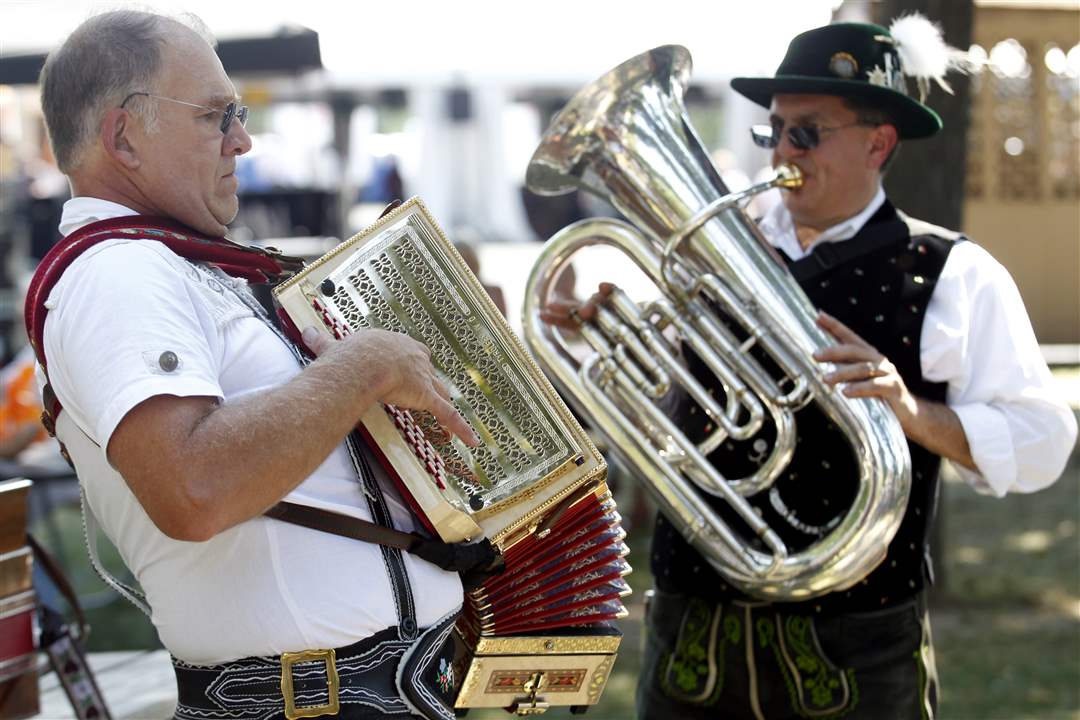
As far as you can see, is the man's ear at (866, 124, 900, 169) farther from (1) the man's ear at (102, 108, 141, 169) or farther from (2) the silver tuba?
(1) the man's ear at (102, 108, 141, 169)

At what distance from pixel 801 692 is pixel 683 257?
2.89 feet

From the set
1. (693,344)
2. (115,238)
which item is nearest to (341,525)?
(115,238)

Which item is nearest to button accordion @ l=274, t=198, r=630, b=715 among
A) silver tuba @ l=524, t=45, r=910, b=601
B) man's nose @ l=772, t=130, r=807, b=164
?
silver tuba @ l=524, t=45, r=910, b=601

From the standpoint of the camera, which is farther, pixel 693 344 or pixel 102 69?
pixel 693 344

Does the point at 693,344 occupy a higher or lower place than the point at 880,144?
lower

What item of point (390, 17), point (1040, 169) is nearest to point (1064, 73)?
point (1040, 169)

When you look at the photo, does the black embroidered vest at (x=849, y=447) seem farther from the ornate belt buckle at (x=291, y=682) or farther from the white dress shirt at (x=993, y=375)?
the ornate belt buckle at (x=291, y=682)

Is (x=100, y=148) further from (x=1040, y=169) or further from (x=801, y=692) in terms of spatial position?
(x=1040, y=169)

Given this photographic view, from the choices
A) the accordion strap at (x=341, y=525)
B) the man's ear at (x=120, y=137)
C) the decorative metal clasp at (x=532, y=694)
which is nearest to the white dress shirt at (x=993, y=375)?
the decorative metal clasp at (x=532, y=694)

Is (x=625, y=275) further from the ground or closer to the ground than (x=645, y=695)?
closer to the ground

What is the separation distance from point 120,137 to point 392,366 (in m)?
0.49

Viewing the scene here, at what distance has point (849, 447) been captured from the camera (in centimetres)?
249

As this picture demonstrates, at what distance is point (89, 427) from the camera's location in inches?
63.4

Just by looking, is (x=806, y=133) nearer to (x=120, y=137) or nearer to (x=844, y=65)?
(x=844, y=65)
